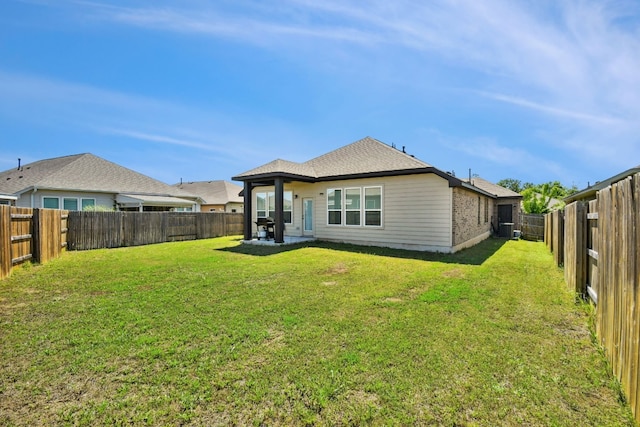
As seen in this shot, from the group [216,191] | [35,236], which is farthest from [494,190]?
[216,191]

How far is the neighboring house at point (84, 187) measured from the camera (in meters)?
19.0

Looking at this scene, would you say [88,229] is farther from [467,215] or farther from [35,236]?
[467,215]

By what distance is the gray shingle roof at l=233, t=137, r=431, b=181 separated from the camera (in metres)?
12.7

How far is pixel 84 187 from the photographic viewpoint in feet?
66.6

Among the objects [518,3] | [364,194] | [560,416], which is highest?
[518,3]

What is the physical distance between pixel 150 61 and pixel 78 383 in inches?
521

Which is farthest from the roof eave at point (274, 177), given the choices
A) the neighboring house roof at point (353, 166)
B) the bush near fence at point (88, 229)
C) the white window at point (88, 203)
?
the white window at point (88, 203)

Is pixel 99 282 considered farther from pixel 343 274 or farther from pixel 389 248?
pixel 389 248

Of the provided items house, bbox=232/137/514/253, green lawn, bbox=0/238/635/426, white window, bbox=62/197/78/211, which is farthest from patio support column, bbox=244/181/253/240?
white window, bbox=62/197/78/211

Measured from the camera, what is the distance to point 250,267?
28.5 feet

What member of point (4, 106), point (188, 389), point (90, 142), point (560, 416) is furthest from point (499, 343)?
point (90, 142)

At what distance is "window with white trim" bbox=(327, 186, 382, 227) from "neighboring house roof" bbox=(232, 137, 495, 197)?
71 cm

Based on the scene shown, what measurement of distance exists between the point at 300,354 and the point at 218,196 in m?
32.9

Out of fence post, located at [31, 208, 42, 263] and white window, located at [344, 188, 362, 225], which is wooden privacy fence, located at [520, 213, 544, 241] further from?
fence post, located at [31, 208, 42, 263]
